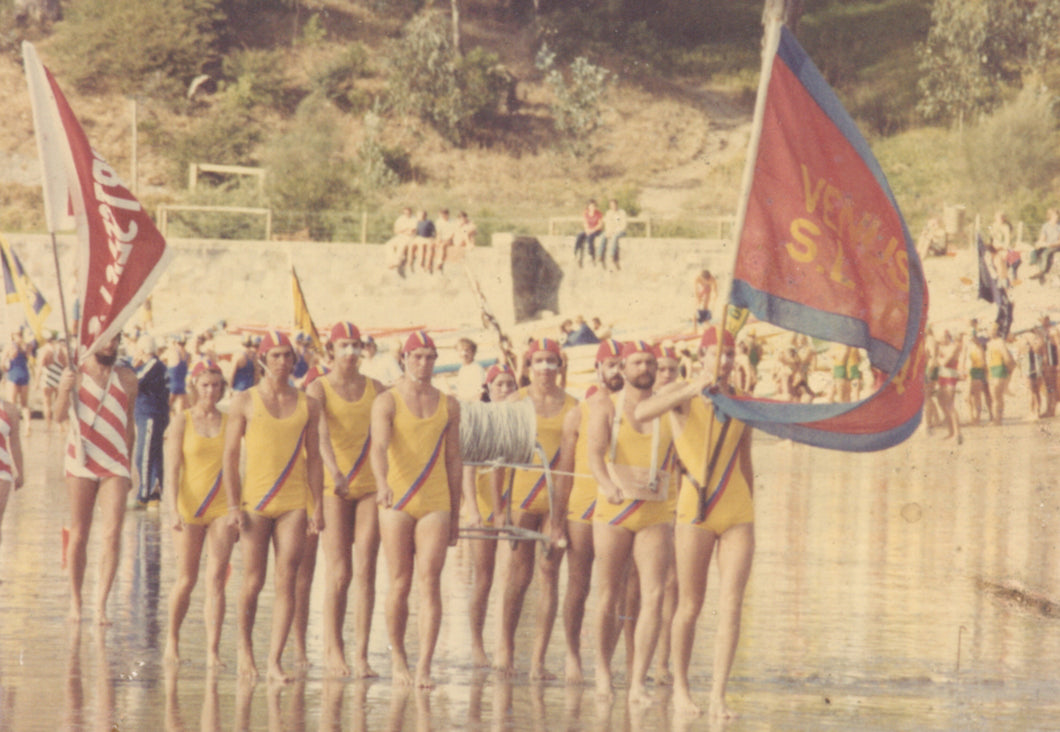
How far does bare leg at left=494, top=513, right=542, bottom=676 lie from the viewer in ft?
29.9

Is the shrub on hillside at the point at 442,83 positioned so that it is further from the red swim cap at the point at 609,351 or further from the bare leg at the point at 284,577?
the bare leg at the point at 284,577

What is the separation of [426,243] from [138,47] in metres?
21.5

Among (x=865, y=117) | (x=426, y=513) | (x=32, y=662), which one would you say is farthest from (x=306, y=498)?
(x=865, y=117)

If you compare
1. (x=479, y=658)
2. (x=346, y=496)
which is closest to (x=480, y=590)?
(x=479, y=658)

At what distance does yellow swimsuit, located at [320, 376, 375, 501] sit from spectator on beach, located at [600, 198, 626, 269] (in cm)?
3104

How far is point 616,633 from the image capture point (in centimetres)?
878

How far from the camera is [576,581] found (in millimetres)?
9023

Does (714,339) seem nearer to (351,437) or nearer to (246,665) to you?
(351,437)

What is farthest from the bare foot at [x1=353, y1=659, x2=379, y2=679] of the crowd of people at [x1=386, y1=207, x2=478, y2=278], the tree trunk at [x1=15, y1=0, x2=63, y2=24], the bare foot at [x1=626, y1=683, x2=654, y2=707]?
the tree trunk at [x1=15, y1=0, x2=63, y2=24]

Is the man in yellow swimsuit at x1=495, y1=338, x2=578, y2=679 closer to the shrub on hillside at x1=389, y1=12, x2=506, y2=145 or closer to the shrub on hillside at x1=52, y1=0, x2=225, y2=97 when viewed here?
the shrub on hillside at x1=389, y1=12, x2=506, y2=145

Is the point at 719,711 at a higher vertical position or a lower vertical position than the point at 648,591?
lower

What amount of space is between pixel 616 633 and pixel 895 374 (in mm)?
1824

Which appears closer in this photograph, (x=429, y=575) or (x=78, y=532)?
(x=429, y=575)

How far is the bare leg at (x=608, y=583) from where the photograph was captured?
28.0 feet
